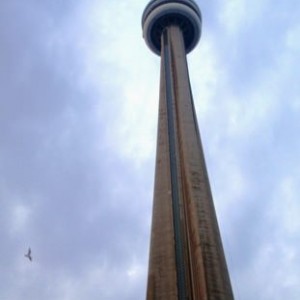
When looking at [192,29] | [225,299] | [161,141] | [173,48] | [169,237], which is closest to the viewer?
[225,299]

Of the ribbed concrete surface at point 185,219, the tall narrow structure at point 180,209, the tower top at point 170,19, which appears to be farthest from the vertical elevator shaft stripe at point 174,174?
the tower top at point 170,19

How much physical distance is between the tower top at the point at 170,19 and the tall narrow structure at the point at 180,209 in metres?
3.59

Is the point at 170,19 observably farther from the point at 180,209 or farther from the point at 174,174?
the point at 180,209

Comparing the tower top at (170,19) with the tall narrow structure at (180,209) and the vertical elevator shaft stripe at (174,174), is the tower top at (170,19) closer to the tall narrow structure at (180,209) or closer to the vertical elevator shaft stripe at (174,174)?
the vertical elevator shaft stripe at (174,174)

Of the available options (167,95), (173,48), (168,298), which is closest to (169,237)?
(168,298)

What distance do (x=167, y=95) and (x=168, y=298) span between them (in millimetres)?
23385

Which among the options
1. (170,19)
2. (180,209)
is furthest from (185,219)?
(170,19)

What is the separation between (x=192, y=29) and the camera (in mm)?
61875

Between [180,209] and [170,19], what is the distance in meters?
28.9

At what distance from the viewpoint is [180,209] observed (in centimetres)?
4206

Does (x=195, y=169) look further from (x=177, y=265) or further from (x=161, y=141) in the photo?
(x=177, y=265)

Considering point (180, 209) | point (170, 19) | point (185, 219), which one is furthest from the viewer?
point (170, 19)

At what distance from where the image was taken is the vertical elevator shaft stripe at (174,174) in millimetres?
37506

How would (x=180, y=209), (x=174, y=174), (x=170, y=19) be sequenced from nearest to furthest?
(x=180, y=209) < (x=174, y=174) < (x=170, y=19)
